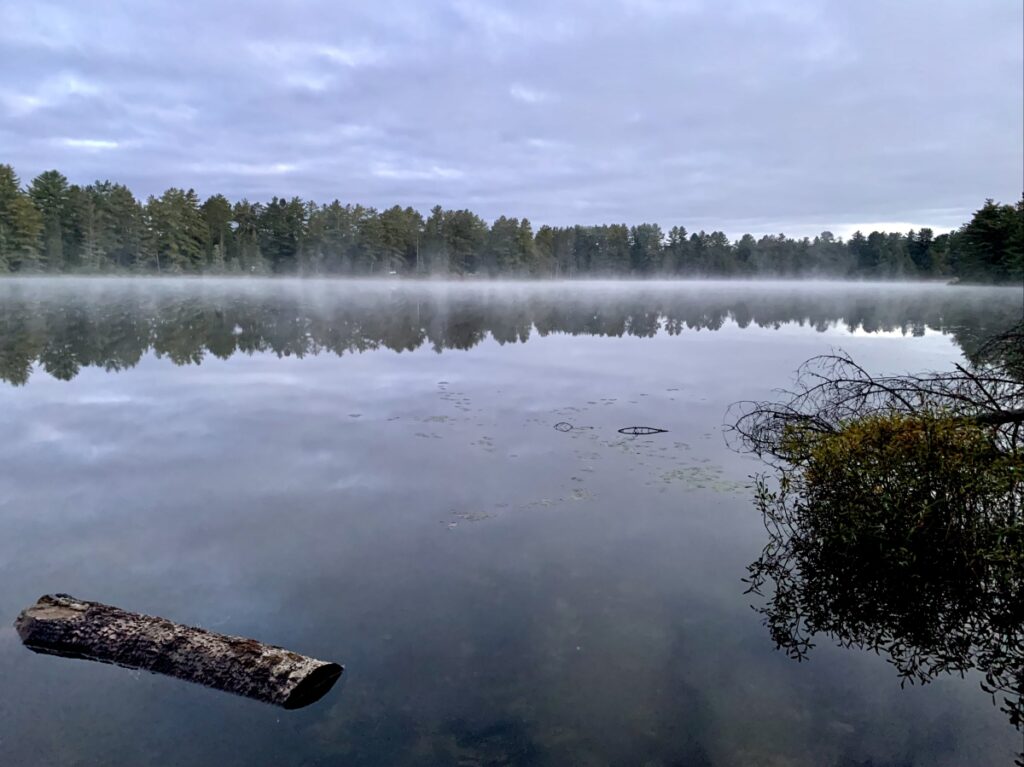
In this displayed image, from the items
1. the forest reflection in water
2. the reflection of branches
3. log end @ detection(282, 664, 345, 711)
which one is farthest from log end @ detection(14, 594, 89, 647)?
the forest reflection in water

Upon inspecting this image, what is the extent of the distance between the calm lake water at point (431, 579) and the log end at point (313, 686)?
0.55 ft

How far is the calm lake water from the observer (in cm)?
530

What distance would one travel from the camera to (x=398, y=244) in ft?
410

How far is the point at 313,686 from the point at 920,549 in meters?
6.54

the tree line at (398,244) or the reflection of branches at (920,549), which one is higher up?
the tree line at (398,244)

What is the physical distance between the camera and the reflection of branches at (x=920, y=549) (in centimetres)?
661

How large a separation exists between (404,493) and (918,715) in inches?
298

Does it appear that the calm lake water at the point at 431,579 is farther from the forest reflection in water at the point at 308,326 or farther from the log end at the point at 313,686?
the forest reflection in water at the point at 308,326

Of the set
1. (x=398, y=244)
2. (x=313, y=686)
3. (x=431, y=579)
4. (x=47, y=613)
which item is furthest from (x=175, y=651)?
(x=398, y=244)

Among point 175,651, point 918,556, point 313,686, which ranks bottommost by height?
point 313,686

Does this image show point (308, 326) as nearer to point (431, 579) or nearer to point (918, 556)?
point (431, 579)

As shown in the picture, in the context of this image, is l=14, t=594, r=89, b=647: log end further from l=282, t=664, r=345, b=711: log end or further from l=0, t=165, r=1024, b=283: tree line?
l=0, t=165, r=1024, b=283: tree line

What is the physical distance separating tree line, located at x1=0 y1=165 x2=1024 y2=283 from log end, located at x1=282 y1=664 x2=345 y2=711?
87.0 m

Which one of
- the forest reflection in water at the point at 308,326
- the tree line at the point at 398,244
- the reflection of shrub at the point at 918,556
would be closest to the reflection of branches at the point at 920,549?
the reflection of shrub at the point at 918,556
